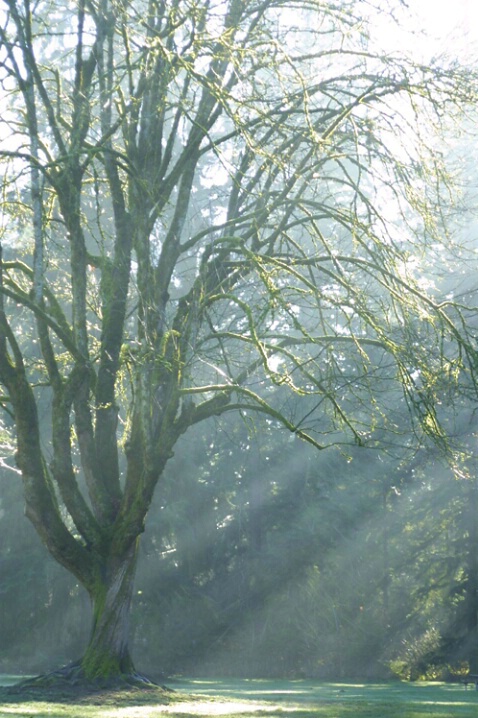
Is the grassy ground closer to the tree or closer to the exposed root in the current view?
the exposed root

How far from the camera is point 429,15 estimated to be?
46.2ft

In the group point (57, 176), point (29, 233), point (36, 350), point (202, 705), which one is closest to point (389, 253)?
point (57, 176)

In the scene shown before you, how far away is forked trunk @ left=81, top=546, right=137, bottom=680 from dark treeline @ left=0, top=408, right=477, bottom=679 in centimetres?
1451

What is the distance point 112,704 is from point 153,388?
362cm

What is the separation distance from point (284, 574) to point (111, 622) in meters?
16.4

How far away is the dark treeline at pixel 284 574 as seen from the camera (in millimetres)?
26703

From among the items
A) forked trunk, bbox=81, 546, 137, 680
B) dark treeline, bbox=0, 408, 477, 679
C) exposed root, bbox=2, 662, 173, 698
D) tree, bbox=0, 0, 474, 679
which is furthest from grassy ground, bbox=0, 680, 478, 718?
dark treeline, bbox=0, 408, 477, 679

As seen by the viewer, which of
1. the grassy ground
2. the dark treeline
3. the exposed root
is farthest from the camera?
the dark treeline

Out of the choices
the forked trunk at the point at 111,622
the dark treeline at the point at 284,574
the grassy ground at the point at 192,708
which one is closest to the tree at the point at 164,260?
the forked trunk at the point at 111,622

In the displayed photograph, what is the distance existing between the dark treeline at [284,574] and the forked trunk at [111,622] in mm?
14506

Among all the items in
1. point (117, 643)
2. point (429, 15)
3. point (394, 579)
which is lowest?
point (117, 643)

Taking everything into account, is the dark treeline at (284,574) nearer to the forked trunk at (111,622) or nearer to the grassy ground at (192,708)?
the forked trunk at (111,622)

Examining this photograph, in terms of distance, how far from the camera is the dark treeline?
87.6 ft

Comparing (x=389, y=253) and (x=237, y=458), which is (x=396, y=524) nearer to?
(x=237, y=458)
